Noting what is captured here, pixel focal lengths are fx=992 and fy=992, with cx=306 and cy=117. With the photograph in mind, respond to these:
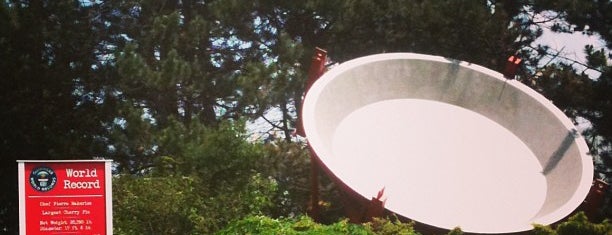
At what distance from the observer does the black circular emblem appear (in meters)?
10.6

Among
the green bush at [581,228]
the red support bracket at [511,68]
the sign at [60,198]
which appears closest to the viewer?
the sign at [60,198]

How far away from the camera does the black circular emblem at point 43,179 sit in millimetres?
10633

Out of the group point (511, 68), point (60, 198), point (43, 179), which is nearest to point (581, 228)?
point (511, 68)

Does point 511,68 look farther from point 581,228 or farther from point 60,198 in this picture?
point 60,198

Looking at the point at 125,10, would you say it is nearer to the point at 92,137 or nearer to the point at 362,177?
the point at 92,137

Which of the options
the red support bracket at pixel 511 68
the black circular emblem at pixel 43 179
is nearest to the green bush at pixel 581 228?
the red support bracket at pixel 511 68

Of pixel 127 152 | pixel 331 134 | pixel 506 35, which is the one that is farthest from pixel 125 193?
pixel 506 35

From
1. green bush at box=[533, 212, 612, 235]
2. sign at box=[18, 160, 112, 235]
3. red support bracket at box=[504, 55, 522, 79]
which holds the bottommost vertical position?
green bush at box=[533, 212, 612, 235]

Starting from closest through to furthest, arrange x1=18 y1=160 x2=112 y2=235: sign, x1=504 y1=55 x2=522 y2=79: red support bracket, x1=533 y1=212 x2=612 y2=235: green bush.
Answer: x1=18 y1=160 x2=112 y2=235: sign < x1=533 y1=212 x2=612 y2=235: green bush < x1=504 y1=55 x2=522 y2=79: red support bracket

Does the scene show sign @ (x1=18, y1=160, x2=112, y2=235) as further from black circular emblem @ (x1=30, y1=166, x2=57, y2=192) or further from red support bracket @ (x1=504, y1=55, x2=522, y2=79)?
red support bracket @ (x1=504, y1=55, x2=522, y2=79)

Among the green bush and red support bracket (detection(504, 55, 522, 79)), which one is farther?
red support bracket (detection(504, 55, 522, 79))

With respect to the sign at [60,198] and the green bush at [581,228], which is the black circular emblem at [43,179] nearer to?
the sign at [60,198]

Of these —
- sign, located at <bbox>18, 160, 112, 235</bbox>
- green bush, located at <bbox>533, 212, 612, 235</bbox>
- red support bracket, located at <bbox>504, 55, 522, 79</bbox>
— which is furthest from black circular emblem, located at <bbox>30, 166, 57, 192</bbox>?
red support bracket, located at <bbox>504, 55, 522, 79</bbox>

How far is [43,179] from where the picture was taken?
1065 cm
